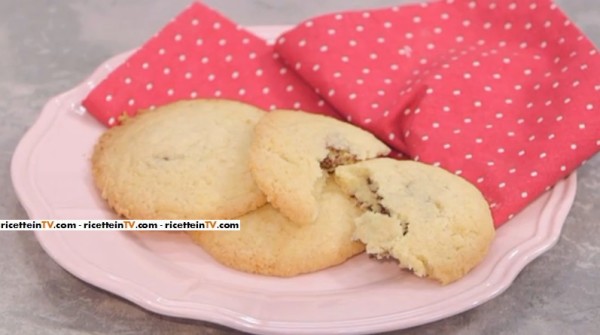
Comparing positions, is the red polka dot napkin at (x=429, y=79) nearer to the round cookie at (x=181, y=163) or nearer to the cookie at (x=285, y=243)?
the round cookie at (x=181, y=163)

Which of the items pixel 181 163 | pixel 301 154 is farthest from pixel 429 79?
pixel 181 163

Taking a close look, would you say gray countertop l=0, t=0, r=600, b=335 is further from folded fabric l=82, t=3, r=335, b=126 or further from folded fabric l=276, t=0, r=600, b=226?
folded fabric l=82, t=3, r=335, b=126

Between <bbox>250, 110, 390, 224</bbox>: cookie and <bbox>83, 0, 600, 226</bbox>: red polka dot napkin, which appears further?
<bbox>83, 0, 600, 226</bbox>: red polka dot napkin

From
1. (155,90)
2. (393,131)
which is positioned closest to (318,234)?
(393,131)

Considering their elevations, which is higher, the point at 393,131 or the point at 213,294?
the point at 393,131

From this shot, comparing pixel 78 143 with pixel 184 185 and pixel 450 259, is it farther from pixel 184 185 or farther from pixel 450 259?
pixel 450 259

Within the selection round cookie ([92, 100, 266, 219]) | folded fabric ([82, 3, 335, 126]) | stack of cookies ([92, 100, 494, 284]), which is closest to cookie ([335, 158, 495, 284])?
stack of cookies ([92, 100, 494, 284])
